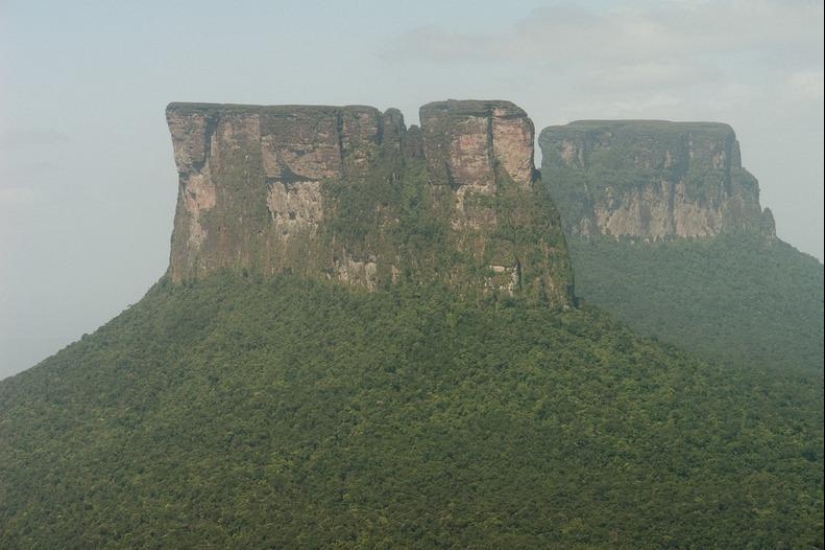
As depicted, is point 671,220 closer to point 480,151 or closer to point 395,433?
point 480,151

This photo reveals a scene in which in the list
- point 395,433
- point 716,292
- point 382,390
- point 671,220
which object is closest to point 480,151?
point 382,390

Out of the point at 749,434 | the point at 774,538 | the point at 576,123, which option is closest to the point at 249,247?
the point at 749,434

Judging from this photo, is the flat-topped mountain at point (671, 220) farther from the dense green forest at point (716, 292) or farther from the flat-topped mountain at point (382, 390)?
the flat-topped mountain at point (382, 390)

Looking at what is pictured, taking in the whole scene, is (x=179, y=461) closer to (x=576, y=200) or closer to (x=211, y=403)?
(x=211, y=403)

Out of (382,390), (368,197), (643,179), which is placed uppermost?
(643,179)

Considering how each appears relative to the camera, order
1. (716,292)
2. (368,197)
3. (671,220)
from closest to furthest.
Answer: (368,197)
(716,292)
(671,220)

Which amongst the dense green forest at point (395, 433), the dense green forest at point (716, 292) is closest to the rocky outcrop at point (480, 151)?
the dense green forest at point (395, 433)

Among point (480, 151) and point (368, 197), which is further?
point (368, 197)
